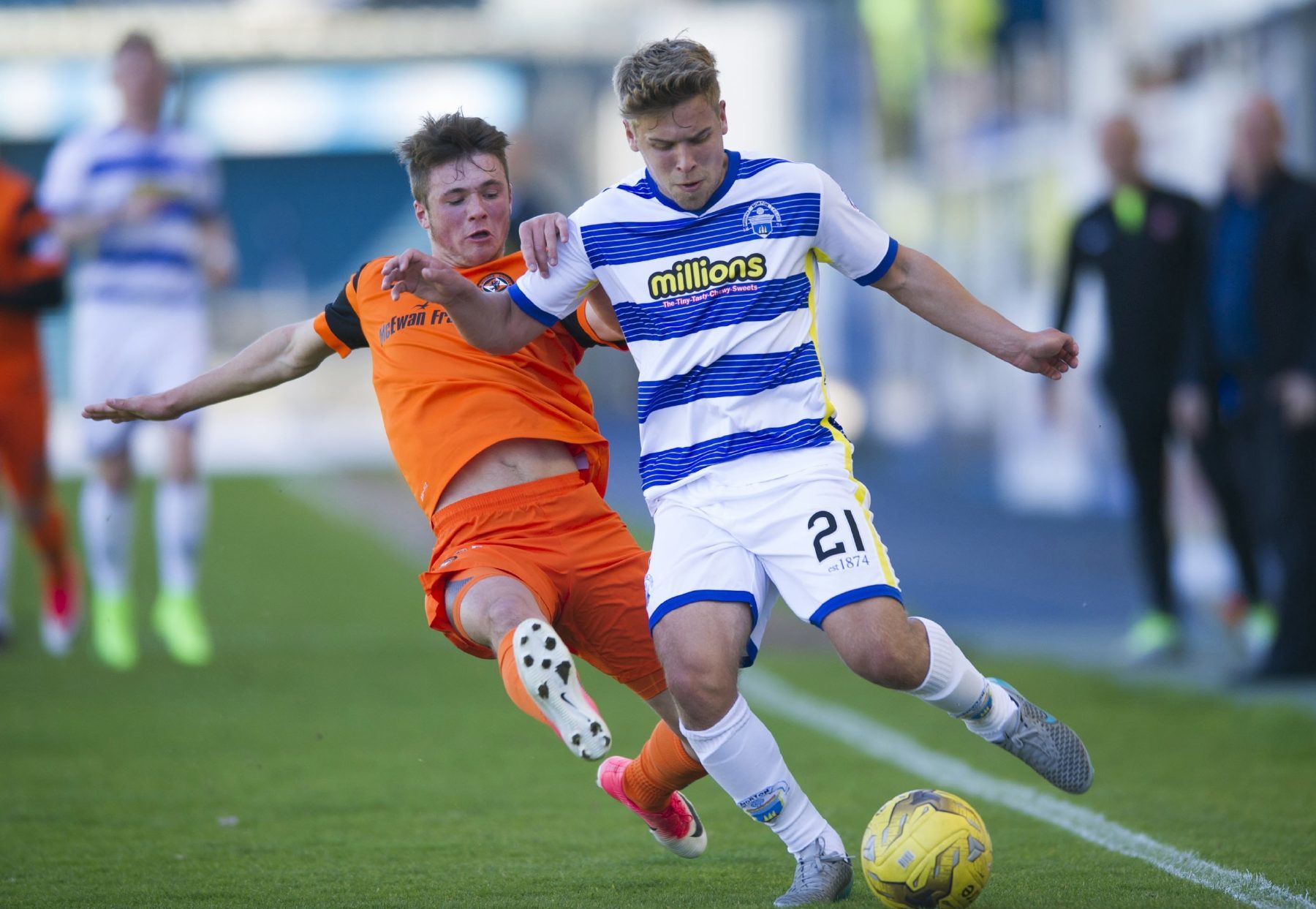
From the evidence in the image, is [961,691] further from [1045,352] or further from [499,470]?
[499,470]

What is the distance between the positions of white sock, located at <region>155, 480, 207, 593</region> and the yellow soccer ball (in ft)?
17.8

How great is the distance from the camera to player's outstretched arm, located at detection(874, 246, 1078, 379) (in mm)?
4383

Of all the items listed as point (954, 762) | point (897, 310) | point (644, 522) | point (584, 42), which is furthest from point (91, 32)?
point (954, 762)

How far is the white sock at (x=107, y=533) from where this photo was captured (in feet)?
29.2

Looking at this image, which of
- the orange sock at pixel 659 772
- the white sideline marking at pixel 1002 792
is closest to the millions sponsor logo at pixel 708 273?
the orange sock at pixel 659 772

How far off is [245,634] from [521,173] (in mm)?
3147

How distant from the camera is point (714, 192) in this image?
14.5 feet

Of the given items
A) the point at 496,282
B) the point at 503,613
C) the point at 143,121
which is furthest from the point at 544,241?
the point at 143,121

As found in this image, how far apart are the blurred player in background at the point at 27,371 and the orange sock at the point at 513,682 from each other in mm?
5797

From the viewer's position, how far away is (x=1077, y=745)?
14.7 feet

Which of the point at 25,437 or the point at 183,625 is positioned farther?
the point at 25,437

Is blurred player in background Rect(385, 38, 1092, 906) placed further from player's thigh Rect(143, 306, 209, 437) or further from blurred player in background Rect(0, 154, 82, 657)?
blurred player in background Rect(0, 154, 82, 657)

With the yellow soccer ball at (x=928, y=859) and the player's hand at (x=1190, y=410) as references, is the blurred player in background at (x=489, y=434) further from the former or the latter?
the player's hand at (x=1190, y=410)

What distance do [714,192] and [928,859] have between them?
1.69m
